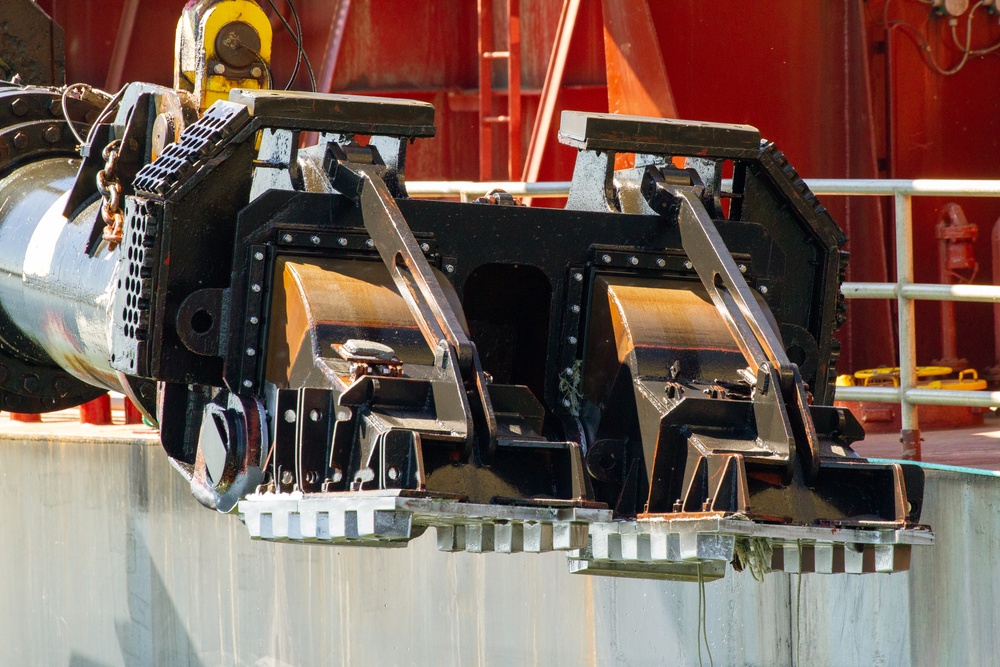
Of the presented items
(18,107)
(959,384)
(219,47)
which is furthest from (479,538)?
(959,384)

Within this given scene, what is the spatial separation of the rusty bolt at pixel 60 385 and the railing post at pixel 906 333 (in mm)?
2673

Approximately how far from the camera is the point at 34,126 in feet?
14.8

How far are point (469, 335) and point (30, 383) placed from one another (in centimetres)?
186

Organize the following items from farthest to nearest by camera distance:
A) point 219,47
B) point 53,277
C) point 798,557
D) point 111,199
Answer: point 219,47
point 53,277
point 111,199
point 798,557

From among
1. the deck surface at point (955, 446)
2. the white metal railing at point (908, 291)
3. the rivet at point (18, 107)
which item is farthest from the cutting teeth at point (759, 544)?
the rivet at point (18, 107)

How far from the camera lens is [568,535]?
2.81m

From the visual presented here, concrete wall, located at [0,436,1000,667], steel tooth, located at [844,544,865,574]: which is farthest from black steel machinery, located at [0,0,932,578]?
concrete wall, located at [0,436,1000,667]

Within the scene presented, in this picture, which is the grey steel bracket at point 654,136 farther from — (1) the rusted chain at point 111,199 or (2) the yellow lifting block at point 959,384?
(2) the yellow lifting block at point 959,384

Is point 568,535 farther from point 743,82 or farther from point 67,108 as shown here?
point 743,82

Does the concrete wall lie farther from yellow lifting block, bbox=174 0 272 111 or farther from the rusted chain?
the rusted chain

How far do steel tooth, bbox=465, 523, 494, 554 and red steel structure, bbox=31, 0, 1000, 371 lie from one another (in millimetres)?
3693

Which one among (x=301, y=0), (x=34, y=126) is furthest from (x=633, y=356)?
(x=301, y=0)

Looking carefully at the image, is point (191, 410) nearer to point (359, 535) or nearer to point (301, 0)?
point (359, 535)

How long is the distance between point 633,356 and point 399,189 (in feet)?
2.21
